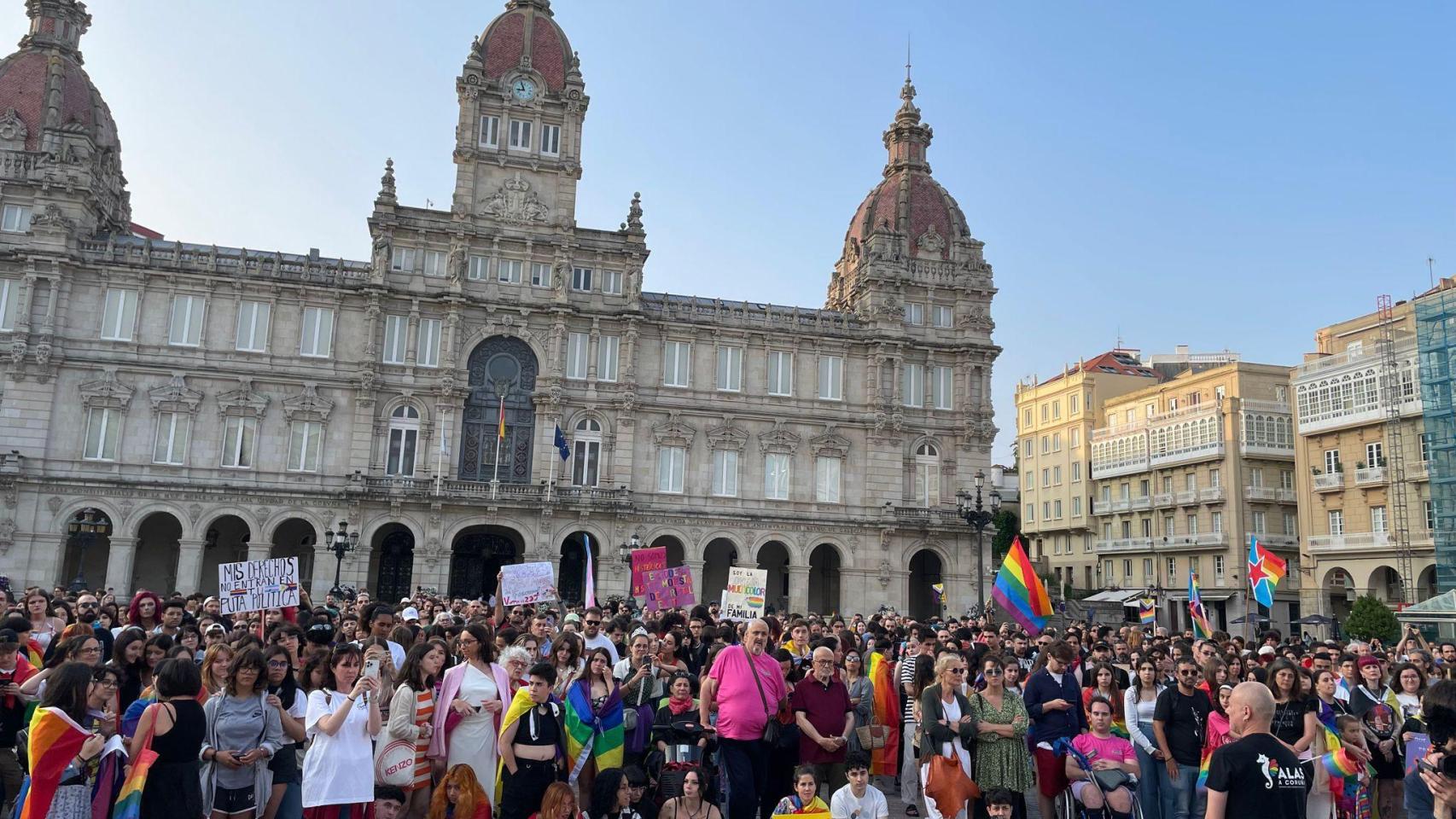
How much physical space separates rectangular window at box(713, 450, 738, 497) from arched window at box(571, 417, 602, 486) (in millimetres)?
5026

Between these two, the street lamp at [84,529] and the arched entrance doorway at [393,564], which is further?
the arched entrance doorway at [393,564]

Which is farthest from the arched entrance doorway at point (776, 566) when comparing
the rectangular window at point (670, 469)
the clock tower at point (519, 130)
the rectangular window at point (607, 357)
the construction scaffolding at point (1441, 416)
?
the construction scaffolding at point (1441, 416)

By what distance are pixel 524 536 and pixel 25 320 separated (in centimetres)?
2009

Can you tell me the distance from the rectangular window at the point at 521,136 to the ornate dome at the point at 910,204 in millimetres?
16189

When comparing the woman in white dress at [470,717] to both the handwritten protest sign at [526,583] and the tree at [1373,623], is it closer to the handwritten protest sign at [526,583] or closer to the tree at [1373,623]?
the handwritten protest sign at [526,583]

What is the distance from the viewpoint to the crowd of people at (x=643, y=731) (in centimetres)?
714

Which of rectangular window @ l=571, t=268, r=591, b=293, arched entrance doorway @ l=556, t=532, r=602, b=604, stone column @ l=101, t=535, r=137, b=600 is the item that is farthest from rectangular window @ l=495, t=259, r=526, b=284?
stone column @ l=101, t=535, r=137, b=600

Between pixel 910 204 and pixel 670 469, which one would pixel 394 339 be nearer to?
pixel 670 469

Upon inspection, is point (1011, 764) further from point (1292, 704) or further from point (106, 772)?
point (106, 772)

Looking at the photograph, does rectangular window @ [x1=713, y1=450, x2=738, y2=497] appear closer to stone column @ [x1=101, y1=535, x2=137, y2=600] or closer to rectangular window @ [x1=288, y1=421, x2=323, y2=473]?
rectangular window @ [x1=288, y1=421, x2=323, y2=473]

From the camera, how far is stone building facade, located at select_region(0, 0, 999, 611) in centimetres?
3812

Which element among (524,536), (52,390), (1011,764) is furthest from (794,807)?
(52,390)

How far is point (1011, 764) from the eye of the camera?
9.52 meters

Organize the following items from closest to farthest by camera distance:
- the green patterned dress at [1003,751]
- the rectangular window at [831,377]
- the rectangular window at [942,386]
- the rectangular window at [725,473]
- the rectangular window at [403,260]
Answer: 1. the green patterned dress at [1003,751]
2. the rectangular window at [403,260]
3. the rectangular window at [725,473]
4. the rectangular window at [831,377]
5. the rectangular window at [942,386]
